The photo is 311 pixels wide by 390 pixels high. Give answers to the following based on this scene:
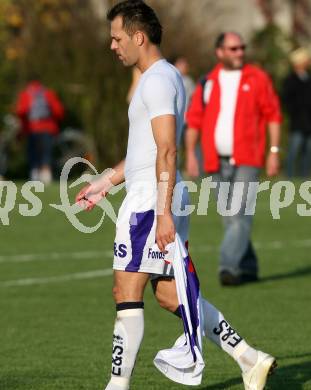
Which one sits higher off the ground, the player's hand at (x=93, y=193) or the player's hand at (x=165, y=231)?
the player's hand at (x=93, y=193)

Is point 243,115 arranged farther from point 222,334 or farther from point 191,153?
point 222,334

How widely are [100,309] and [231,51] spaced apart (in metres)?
2.90

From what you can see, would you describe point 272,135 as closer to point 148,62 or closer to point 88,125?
point 148,62

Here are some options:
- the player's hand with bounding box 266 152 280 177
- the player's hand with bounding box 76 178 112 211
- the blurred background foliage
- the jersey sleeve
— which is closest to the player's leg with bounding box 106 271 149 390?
the player's hand with bounding box 76 178 112 211

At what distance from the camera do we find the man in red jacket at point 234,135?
526 inches

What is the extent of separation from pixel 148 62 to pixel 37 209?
45.5 feet

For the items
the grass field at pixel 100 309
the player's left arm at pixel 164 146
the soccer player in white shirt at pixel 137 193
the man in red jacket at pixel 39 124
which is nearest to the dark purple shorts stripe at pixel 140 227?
the soccer player in white shirt at pixel 137 193

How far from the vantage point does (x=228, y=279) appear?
1345 cm

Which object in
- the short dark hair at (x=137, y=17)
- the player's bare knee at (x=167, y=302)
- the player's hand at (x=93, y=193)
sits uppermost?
the short dark hair at (x=137, y=17)

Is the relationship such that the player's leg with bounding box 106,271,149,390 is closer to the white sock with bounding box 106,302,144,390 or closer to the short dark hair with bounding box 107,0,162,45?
the white sock with bounding box 106,302,144,390

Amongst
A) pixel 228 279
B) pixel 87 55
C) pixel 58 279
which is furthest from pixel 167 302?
pixel 87 55

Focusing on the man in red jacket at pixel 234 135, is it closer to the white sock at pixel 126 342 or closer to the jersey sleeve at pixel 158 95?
the white sock at pixel 126 342

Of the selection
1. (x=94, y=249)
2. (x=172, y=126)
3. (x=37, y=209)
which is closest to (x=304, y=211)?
(x=37, y=209)

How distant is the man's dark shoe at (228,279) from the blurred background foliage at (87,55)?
16745 millimetres
